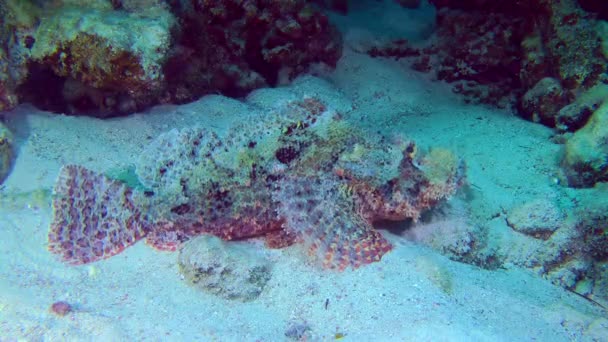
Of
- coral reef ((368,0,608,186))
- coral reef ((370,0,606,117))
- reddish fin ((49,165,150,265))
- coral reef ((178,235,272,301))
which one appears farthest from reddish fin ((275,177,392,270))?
coral reef ((370,0,606,117))

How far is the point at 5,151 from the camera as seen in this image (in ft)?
15.6

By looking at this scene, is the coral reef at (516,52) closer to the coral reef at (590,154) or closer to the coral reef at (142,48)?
the coral reef at (590,154)

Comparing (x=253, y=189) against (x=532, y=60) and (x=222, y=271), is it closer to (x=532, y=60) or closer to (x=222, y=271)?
(x=222, y=271)

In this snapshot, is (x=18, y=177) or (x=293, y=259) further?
(x=18, y=177)

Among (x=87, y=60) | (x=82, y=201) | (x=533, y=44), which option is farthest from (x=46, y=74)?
(x=533, y=44)

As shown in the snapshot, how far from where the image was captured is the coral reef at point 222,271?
355 centimetres

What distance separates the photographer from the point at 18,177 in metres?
4.73

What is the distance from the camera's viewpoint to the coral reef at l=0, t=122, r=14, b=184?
185 inches

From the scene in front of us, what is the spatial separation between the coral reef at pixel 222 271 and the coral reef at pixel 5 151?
2.69 metres

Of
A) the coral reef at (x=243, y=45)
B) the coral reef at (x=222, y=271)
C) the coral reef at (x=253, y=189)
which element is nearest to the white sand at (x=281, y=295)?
the coral reef at (x=222, y=271)

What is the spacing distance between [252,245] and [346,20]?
21.3 feet

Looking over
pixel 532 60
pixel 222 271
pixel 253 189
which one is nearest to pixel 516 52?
pixel 532 60

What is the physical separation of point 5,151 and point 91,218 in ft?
5.69

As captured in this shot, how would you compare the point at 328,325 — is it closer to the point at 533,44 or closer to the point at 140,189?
the point at 140,189
